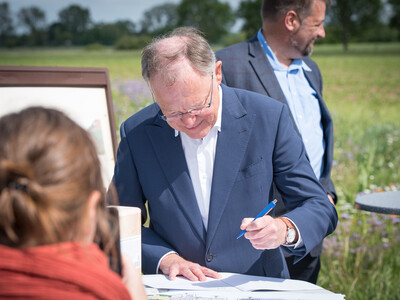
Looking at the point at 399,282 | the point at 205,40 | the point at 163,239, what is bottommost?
the point at 399,282

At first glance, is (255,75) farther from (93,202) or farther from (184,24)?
(184,24)

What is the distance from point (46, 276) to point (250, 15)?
6.62m

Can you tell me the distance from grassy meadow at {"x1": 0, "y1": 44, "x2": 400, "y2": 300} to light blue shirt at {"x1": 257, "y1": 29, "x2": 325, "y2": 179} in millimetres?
861

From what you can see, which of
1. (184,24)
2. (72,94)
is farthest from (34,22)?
(72,94)

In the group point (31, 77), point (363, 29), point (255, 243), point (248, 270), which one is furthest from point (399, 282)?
point (363, 29)

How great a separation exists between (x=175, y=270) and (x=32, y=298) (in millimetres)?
753

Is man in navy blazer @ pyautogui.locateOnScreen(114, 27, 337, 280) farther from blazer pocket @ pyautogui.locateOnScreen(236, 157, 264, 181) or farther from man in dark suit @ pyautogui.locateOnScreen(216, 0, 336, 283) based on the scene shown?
man in dark suit @ pyautogui.locateOnScreen(216, 0, 336, 283)

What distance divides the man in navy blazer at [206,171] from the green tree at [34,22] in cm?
455

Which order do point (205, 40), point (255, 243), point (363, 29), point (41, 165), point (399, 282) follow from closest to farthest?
1. point (41, 165)
2. point (255, 243)
3. point (205, 40)
4. point (399, 282)
5. point (363, 29)

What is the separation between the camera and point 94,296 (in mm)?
893

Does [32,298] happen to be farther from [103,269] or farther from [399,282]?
[399,282]

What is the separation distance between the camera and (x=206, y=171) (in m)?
1.74

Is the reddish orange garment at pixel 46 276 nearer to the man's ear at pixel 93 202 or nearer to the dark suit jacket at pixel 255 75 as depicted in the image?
the man's ear at pixel 93 202

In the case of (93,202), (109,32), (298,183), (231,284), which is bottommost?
(231,284)
